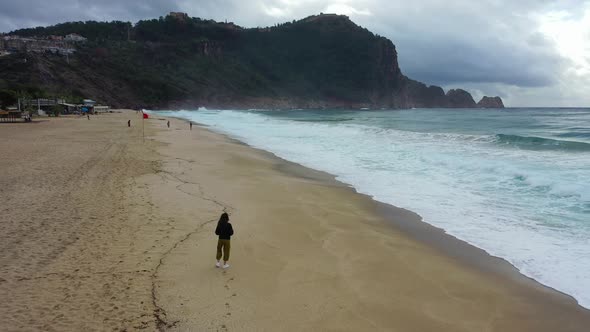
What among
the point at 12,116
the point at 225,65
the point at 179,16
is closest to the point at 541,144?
the point at 12,116

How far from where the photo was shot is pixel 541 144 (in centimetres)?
2336

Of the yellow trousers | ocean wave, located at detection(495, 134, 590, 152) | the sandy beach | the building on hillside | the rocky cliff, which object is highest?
the building on hillside

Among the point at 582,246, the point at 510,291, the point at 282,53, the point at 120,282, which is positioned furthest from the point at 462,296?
the point at 282,53

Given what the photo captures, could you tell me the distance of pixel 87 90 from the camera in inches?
3516

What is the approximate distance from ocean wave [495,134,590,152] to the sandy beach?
16103mm

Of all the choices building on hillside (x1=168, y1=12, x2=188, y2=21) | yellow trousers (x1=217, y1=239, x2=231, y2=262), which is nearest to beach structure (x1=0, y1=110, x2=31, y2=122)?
yellow trousers (x1=217, y1=239, x2=231, y2=262)

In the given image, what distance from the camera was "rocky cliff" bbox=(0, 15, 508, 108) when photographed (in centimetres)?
10232

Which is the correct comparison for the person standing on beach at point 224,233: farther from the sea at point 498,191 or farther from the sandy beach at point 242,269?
the sea at point 498,191

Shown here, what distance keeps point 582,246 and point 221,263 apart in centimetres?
638

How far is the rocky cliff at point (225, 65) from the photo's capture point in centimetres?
10232

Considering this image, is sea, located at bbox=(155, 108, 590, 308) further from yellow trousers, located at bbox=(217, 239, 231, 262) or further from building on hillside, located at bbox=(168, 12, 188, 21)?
building on hillside, located at bbox=(168, 12, 188, 21)

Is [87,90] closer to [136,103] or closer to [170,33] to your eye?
[136,103]

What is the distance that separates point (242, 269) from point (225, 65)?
159m

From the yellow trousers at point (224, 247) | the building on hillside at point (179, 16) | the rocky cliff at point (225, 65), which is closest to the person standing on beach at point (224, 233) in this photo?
the yellow trousers at point (224, 247)
